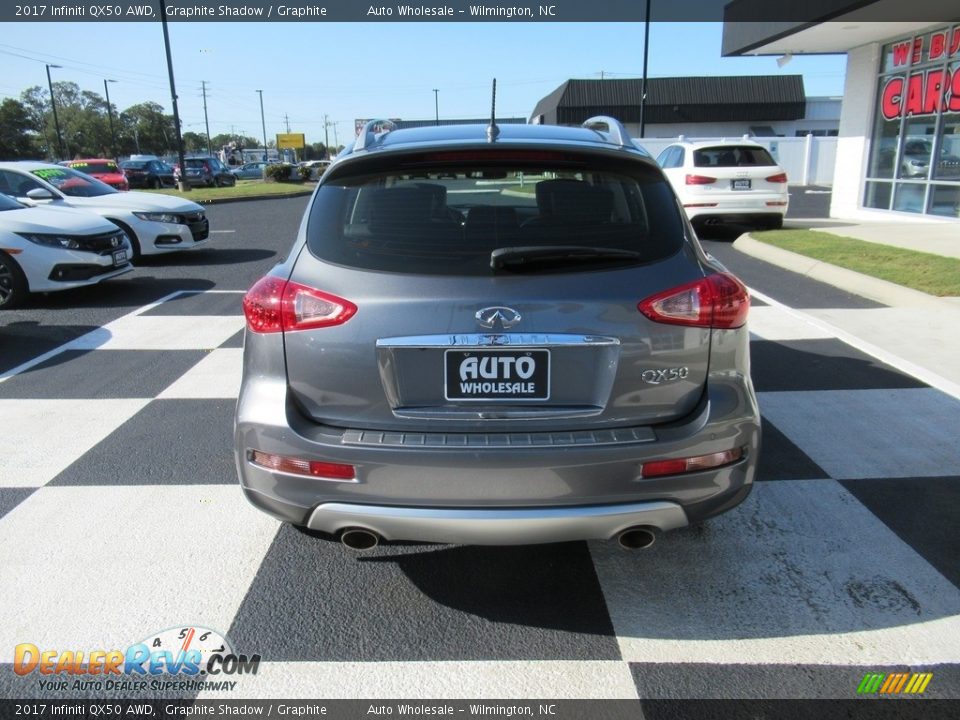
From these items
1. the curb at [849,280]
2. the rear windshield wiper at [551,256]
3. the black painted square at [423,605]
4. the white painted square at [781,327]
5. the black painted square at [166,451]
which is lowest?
the black painted square at [423,605]

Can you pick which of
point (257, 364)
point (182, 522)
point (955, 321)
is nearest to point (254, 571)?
point (182, 522)

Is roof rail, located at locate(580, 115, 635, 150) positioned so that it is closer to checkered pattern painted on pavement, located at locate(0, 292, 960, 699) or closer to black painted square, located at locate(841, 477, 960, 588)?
checkered pattern painted on pavement, located at locate(0, 292, 960, 699)

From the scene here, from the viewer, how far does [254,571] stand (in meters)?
3.01

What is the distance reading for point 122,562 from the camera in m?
3.06

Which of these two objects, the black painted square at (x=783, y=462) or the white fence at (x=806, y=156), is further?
the white fence at (x=806, y=156)

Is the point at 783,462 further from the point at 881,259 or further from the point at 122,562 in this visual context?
the point at 881,259

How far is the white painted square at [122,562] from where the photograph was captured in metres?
2.67

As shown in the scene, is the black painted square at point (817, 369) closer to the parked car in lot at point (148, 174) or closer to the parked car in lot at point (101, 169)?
the parked car in lot at point (101, 169)

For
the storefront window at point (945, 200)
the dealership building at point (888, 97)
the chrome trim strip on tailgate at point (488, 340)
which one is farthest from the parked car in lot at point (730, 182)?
the chrome trim strip on tailgate at point (488, 340)

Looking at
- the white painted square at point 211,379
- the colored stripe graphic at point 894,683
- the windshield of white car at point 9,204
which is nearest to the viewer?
the colored stripe graphic at point 894,683

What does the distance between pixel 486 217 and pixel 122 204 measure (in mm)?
9694

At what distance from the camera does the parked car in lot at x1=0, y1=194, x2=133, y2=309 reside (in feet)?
25.5

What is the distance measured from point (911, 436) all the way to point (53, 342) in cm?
690

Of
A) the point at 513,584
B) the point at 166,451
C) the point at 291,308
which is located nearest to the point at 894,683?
the point at 513,584
